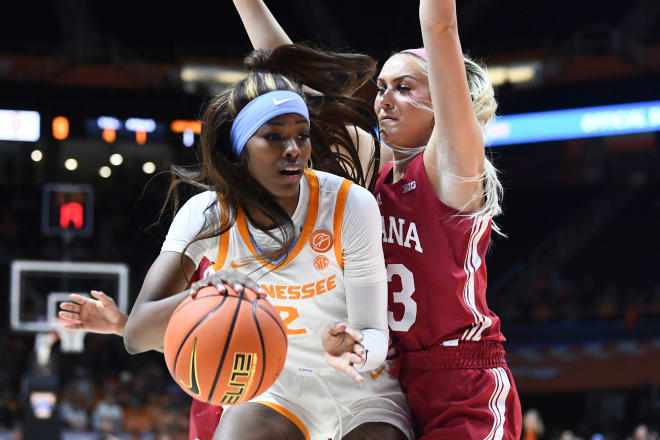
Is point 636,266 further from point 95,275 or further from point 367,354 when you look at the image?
point 367,354

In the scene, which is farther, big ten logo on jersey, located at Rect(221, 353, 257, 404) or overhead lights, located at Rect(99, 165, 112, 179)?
overhead lights, located at Rect(99, 165, 112, 179)

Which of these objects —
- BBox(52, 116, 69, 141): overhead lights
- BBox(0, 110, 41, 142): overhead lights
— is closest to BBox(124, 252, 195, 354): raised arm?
BBox(0, 110, 41, 142): overhead lights

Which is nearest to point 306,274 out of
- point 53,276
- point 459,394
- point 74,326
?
point 459,394

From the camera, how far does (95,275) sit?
11.3m

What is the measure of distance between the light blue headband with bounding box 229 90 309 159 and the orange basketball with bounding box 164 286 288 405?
1.90 ft

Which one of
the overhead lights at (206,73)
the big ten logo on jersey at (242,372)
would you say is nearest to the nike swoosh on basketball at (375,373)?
the big ten logo on jersey at (242,372)

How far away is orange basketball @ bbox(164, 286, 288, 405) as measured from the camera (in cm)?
248

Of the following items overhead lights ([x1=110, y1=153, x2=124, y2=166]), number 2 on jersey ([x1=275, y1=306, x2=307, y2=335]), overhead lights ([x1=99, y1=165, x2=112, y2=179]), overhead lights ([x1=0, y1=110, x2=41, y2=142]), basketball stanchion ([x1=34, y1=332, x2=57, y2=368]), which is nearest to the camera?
number 2 on jersey ([x1=275, y1=306, x2=307, y2=335])

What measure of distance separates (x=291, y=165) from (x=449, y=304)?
2.51 ft

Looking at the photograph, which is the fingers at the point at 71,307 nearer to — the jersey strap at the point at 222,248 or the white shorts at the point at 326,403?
the jersey strap at the point at 222,248

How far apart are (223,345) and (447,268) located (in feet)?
3.17

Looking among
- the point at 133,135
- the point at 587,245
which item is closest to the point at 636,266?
the point at 587,245

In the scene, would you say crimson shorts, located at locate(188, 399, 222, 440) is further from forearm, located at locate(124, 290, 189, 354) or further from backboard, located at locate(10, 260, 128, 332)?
backboard, located at locate(10, 260, 128, 332)

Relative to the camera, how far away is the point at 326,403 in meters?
2.97
